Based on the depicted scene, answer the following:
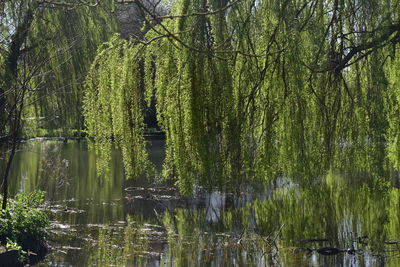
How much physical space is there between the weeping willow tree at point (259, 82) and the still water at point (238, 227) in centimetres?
44

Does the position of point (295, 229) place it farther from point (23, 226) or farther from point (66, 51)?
point (66, 51)

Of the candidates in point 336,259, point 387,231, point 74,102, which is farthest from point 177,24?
point 74,102

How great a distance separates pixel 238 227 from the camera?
8.15 m

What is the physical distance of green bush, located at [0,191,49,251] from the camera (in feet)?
21.6

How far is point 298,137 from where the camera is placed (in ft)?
18.0

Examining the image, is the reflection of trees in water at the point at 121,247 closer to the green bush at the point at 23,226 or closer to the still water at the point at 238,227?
the still water at the point at 238,227

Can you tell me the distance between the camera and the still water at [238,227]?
6.56m

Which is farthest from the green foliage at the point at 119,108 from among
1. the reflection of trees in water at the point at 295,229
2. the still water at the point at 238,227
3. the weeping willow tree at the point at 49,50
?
the weeping willow tree at the point at 49,50

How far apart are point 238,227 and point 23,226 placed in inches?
101

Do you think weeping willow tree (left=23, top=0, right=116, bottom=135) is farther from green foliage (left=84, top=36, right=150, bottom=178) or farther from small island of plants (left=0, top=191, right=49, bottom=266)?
green foliage (left=84, top=36, right=150, bottom=178)

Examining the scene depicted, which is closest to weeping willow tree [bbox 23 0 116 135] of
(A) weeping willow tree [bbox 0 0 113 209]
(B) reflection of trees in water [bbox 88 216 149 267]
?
(A) weeping willow tree [bbox 0 0 113 209]

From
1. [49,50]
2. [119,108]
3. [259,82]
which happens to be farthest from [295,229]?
[49,50]

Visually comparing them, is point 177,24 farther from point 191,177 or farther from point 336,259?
point 336,259

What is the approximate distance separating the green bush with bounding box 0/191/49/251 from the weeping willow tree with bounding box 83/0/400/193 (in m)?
1.84
